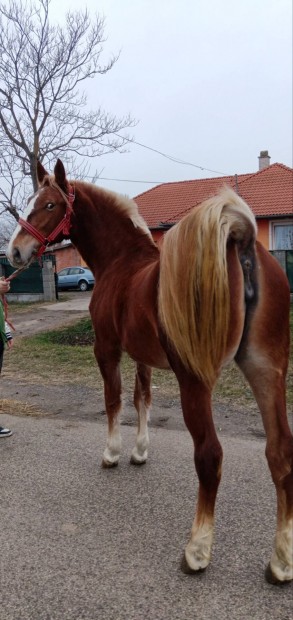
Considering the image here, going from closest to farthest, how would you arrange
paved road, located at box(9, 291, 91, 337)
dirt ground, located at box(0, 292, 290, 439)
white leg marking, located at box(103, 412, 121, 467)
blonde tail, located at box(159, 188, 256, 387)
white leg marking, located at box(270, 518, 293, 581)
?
1. blonde tail, located at box(159, 188, 256, 387)
2. white leg marking, located at box(270, 518, 293, 581)
3. white leg marking, located at box(103, 412, 121, 467)
4. dirt ground, located at box(0, 292, 290, 439)
5. paved road, located at box(9, 291, 91, 337)

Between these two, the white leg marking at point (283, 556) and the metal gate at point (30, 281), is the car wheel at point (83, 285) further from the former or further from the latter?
the white leg marking at point (283, 556)

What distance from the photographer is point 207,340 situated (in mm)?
2123

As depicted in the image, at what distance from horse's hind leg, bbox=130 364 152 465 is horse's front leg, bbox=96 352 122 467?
0.50ft

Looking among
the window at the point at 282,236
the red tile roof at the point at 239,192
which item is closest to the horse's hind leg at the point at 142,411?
the red tile roof at the point at 239,192

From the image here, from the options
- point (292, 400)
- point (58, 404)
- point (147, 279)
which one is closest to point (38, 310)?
point (58, 404)

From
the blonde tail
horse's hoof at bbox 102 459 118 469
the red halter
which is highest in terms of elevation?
the red halter

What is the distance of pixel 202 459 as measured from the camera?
7.24 feet

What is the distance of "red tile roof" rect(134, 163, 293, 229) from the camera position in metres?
20.7

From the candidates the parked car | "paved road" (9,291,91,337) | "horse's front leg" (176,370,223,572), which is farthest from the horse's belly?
the parked car

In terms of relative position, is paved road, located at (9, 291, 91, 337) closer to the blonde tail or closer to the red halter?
the red halter

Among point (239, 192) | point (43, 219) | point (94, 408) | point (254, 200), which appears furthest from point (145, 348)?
point (239, 192)

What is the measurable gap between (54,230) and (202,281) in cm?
163

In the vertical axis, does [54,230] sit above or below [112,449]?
above

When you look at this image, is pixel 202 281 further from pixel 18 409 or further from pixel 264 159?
pixel 264 159
